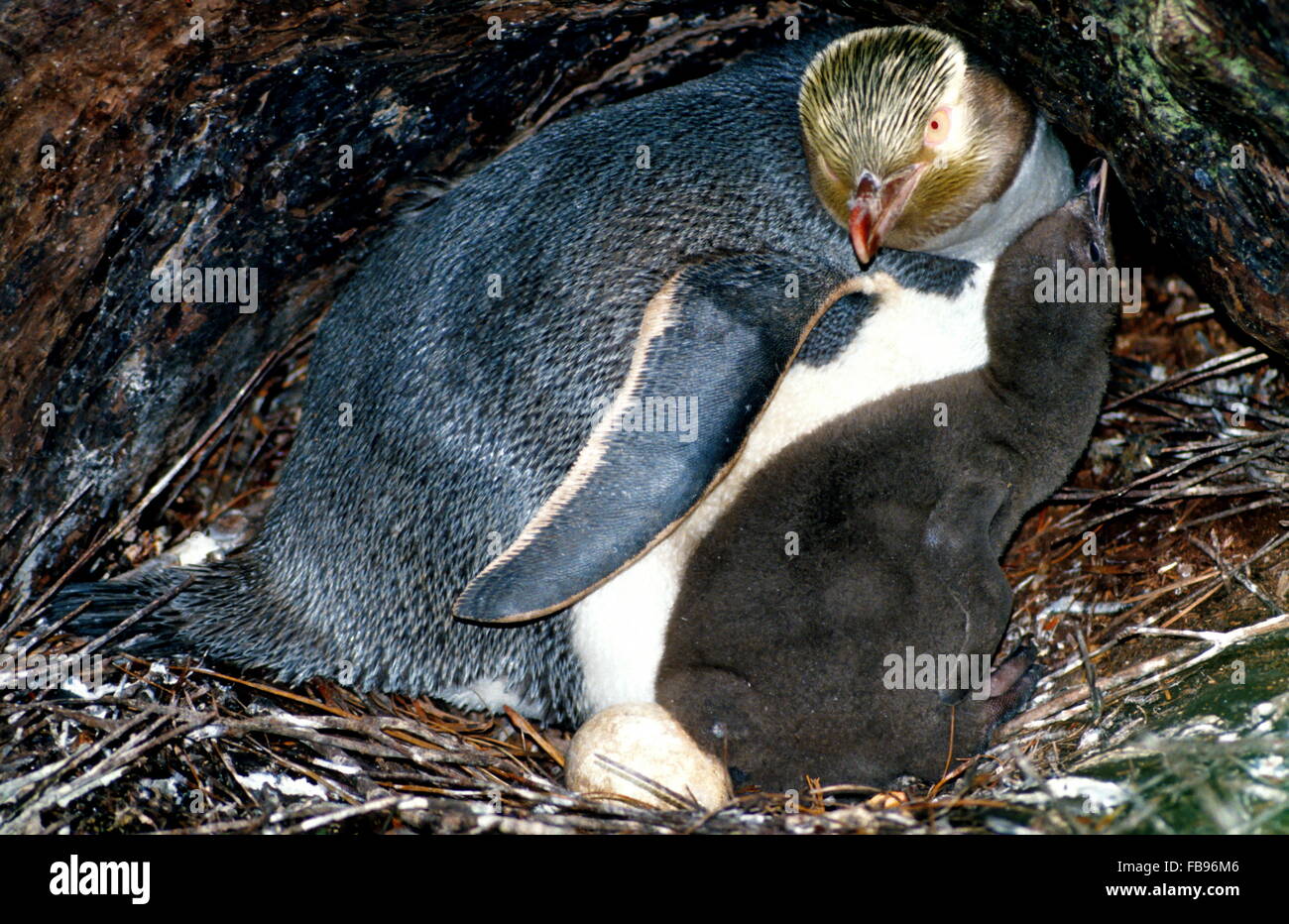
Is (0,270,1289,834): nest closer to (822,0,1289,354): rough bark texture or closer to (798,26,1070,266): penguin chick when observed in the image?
(822,0,1289,354): rough bark texture

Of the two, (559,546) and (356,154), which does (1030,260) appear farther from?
(356,154)

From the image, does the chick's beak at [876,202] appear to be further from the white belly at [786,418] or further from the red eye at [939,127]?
the white belly at [786,418]

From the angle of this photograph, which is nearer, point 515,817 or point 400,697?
point 515,817

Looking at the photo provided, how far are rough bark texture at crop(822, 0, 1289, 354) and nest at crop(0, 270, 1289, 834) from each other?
52cm

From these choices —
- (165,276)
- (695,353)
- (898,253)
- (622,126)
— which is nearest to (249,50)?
(165,276)

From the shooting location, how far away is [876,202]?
232 centimetres

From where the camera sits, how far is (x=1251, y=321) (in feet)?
7.85

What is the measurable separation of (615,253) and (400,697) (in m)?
1.20

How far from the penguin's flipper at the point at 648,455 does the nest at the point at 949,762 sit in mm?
398

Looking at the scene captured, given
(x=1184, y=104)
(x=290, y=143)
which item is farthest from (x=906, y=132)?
(x=290, y=143)

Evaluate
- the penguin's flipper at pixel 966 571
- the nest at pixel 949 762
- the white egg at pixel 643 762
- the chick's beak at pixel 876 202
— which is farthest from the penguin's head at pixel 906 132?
the white egg at pixel 643 762

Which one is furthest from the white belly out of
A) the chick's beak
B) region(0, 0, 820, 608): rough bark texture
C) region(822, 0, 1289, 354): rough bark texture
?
region(0, 0, 820, 608): rough bark texture

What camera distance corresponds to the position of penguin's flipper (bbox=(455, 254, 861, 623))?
2180 mm

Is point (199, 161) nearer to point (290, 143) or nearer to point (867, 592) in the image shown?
point (290, 143)
